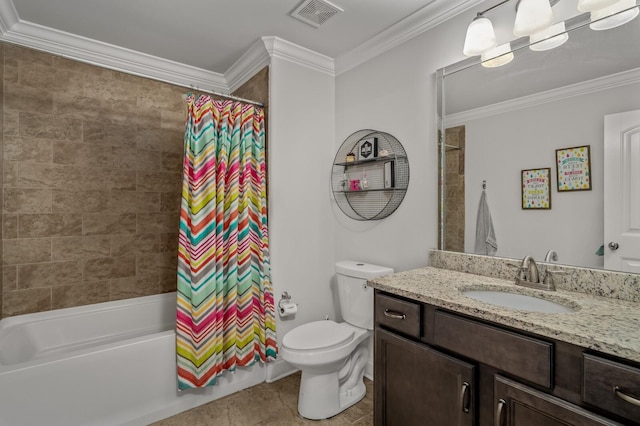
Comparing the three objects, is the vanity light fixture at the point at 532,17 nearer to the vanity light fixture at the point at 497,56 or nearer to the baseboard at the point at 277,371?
the vanity light fixture at the point at 497,56

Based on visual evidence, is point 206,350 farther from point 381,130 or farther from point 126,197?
point 381,130

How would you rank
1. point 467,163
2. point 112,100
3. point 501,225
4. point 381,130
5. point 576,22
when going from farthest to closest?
point 112,100, point 381,130, point 467,163, point 501,225, point 576,22

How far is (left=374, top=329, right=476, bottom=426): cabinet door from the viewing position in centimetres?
119

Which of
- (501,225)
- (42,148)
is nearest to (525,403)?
(501,225)

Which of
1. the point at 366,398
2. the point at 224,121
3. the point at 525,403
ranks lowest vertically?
the point at 366,398

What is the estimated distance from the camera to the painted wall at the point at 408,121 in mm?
1930

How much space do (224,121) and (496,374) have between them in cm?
196

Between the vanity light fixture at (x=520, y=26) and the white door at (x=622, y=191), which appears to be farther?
the vanity light fixture at (x=520, y=26)

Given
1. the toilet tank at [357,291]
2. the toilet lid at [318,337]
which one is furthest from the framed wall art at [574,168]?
the toilet lid at [318,337]

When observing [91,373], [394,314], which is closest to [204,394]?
[91,373]

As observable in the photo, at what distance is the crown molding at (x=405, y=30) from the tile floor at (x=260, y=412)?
7.78 ft

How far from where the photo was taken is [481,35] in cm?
157

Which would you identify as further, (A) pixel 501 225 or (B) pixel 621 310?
(A) pixel 501 225

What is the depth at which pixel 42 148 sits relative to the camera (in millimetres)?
2203
